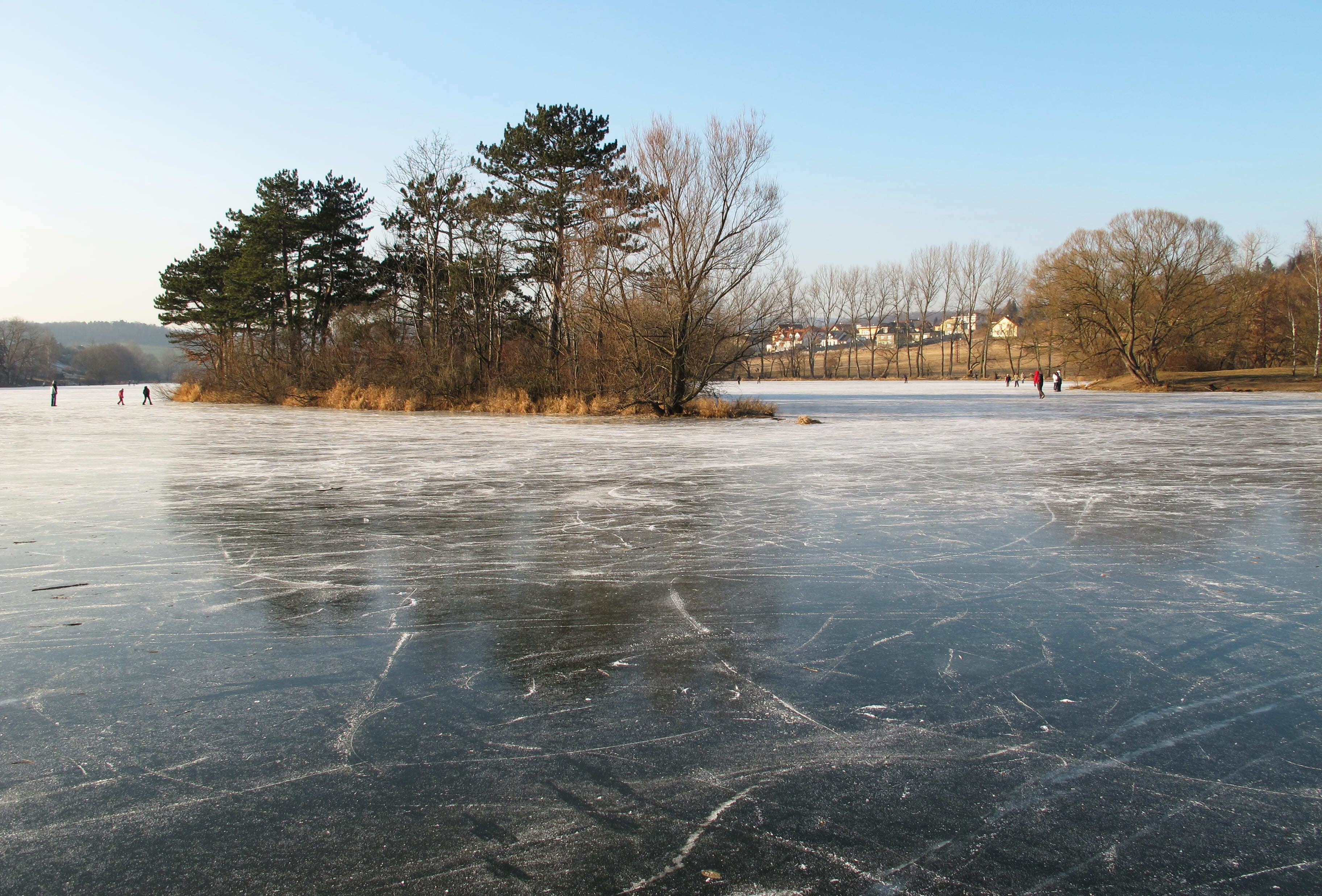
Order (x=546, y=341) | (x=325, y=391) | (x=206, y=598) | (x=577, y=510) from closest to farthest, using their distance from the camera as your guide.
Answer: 1. (x=206, y=598)
2. (x=577, y=510)
3. (x=546, y=341)
4. (x=325, y=391)

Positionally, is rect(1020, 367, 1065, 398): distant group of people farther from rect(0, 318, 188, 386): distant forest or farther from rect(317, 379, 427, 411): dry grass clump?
rect(0, 318, 188, 386): distant forest

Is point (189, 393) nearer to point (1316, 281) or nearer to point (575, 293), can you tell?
point (575, 293)

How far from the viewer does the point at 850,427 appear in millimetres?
20688

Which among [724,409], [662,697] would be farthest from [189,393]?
[662,697]

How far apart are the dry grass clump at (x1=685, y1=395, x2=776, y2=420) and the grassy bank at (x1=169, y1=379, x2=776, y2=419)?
0.7 inches

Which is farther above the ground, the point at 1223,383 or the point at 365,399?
the point at 1223,383

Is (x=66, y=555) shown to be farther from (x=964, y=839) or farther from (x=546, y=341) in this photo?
(x=546, y=341)

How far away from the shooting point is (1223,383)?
1825 inches

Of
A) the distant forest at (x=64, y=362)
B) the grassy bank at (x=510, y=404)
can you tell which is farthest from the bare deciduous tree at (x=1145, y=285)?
the distant forest at (x=64, y=362)

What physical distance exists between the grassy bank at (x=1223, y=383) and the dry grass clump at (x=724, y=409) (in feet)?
94.8

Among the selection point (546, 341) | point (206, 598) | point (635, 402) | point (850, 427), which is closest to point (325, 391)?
point (546, 341)

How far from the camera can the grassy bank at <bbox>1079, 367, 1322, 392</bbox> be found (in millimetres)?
43344

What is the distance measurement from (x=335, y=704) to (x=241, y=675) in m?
0.68

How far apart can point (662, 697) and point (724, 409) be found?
72.2 ft
